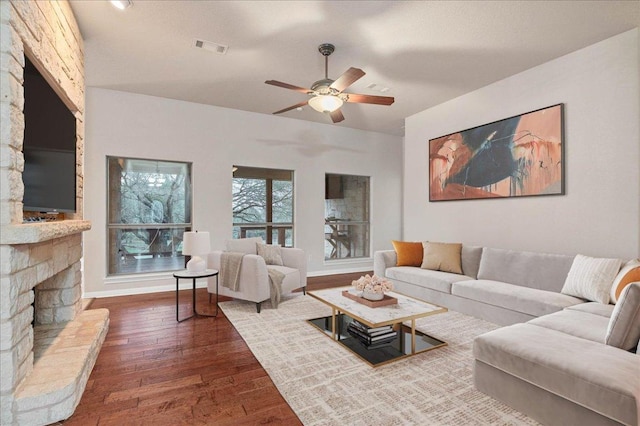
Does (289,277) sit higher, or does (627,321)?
(627,321)

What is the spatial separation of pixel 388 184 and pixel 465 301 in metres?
3.90

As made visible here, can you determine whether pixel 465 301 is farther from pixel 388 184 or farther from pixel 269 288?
pixel 388 184

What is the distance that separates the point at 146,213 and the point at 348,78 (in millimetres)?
3922

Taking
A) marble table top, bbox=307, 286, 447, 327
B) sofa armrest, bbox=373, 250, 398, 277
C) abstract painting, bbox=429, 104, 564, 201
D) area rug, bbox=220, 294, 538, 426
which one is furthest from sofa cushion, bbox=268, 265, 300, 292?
abstract painting, bbox=429, 104, 564, 201

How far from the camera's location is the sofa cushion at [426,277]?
13.0 feet

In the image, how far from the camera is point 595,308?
268cm

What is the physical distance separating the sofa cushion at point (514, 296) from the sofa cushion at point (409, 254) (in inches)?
37.9

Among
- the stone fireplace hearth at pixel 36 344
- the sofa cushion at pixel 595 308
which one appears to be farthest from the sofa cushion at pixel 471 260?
the stone fireplace hearth at pixel 36 344

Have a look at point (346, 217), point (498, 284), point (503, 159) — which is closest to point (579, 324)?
point (498, 284)

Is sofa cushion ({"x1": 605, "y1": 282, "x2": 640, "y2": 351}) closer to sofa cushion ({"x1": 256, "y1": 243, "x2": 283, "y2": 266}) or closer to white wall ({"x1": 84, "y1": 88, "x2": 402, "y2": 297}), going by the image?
sofa cushion ({"x1": 256, "y1": 243, "x2": 283, "y2": 266})

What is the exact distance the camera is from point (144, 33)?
3176 mm

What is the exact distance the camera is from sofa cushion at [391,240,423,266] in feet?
15.7

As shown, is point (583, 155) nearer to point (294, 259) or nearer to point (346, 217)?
point (294, 259)

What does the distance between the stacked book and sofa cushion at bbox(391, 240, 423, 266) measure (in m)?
1.93
